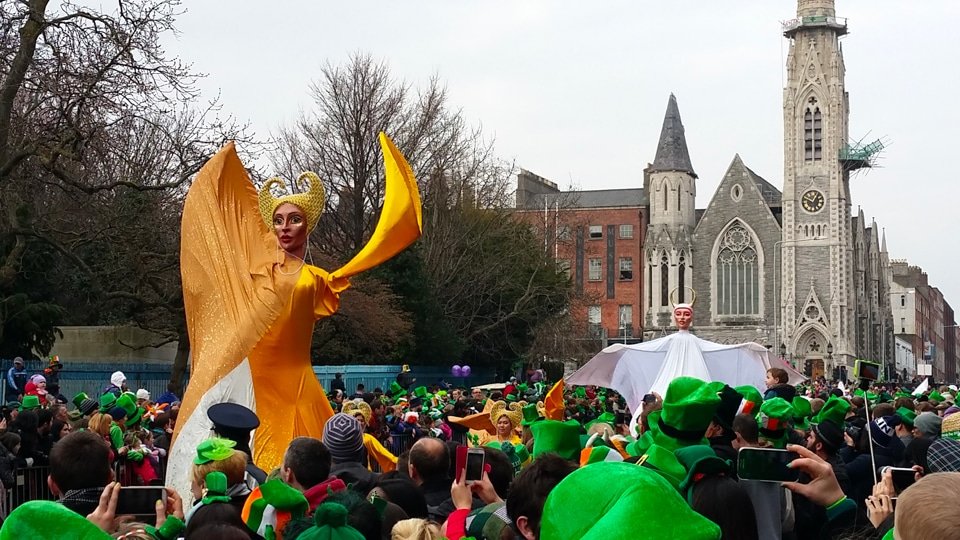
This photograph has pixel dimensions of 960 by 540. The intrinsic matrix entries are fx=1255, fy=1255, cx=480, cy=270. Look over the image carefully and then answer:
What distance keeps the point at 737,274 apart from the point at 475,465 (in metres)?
74.3

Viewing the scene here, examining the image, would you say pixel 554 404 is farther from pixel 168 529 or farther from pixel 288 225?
pixel 168 529

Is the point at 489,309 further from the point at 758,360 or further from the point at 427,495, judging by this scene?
the point at 427,495

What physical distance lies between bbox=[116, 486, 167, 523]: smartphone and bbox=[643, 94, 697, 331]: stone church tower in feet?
245

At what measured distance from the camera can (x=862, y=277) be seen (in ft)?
270

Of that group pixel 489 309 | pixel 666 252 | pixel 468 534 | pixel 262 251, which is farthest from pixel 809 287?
pixel 468 534

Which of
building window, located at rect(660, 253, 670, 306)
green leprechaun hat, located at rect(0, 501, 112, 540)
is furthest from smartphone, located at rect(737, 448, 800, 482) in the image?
building window, located at rect(660, 253, 670, 306)

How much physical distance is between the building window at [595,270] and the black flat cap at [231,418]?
7774 centimetres

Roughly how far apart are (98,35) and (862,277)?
70.6 meters

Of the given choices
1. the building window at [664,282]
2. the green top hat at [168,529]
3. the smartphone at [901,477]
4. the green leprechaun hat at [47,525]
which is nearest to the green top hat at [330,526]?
the green top hat at [168,529]

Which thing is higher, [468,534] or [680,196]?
[680,196]

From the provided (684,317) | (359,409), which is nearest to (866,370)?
(359,409)

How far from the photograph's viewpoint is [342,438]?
6.09m

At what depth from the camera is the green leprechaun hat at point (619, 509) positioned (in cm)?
220

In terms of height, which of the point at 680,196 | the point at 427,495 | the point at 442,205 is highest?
the point at 680,196
